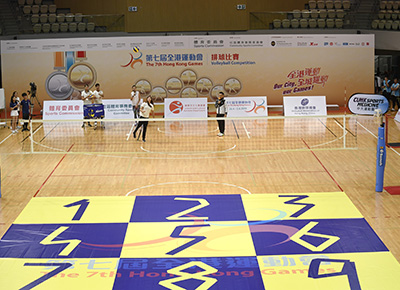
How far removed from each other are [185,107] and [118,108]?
2.80 metres

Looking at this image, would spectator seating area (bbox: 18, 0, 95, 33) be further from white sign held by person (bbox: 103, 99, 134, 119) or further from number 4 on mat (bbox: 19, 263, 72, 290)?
number 4 on mat (bbox: 19, 263, 72, 290)

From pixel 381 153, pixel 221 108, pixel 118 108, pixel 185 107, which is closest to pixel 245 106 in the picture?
pixel 185 107

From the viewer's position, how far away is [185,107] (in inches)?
927

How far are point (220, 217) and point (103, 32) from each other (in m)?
18.1

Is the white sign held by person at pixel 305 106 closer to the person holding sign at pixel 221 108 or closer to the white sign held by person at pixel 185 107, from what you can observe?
the white sign held by person at pixel 185 107

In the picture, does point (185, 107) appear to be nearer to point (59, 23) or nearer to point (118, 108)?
point (118, 108)

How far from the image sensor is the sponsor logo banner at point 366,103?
22.3 meters

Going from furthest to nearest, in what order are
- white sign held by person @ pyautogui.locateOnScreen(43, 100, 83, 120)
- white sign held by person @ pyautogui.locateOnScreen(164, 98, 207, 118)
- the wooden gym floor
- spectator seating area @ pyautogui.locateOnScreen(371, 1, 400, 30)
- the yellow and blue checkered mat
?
spectator seating area @ pyautogui.locateOnScreen(371, 1, 400, 30)
white sign held by person @ pyautogui.locateOnScreen(164, 98, 207, 118)
white sign held by person @ pyautogui.locateOnScreen(43, 100, 83, 120)
the wooden gym floor
the yellow and blue checkered mat

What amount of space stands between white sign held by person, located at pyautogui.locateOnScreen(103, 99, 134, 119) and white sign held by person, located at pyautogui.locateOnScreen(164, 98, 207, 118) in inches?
60.5

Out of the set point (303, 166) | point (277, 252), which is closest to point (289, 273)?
point (277, 252)

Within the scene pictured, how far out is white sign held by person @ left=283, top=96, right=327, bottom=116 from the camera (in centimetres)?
2366

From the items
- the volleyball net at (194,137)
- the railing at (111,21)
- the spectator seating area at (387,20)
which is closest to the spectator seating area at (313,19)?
the spectator seating area at (387,20)

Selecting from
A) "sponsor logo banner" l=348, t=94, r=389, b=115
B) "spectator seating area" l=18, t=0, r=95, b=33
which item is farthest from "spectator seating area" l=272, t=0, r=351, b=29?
"spectator seating area" l=18, t=0, r=95, b=33

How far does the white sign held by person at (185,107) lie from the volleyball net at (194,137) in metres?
0.42
